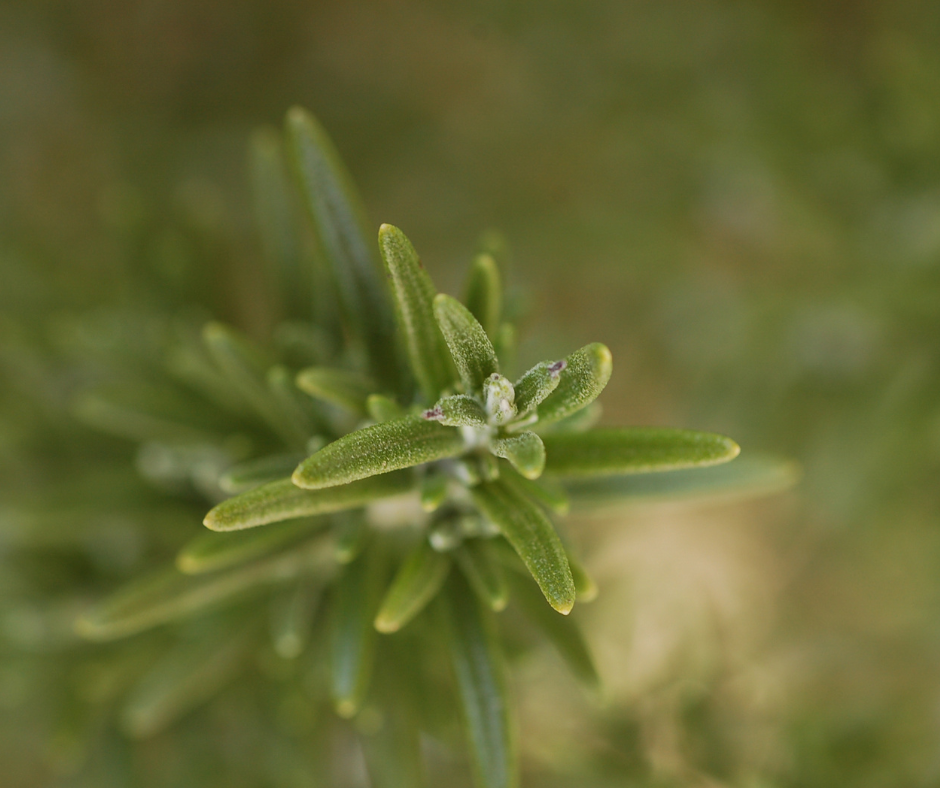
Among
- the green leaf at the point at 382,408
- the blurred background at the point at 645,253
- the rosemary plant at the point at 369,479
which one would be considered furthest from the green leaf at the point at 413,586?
the blurred background at the point at 645,253

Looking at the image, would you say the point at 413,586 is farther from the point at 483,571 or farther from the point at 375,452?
the point at 375,452

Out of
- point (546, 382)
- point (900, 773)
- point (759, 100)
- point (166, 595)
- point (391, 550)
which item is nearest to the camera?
point (546, 382)

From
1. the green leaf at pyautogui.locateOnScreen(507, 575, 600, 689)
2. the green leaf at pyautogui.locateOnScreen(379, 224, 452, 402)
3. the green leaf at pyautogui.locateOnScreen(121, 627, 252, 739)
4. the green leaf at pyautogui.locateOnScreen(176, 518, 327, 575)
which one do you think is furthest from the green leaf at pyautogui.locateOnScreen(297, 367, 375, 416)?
the green leaf at pyautogui.locateOnScreen(121, 627, 252, 739)

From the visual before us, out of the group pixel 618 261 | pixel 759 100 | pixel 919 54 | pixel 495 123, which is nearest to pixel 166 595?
pixel 618 261

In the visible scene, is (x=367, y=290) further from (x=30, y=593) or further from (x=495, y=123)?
(x=495, y=123)

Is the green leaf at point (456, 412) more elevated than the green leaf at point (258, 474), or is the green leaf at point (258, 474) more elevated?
the green leaf at point (258, 474)

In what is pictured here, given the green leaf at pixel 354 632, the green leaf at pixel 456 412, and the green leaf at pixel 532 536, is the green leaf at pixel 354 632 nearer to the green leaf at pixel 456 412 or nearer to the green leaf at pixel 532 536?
the green leaf at pixel 532 536

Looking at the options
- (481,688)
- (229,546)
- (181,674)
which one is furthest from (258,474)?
(181,674)

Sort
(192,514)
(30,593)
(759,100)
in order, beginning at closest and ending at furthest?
(192,514), (30,593), (759,100)
